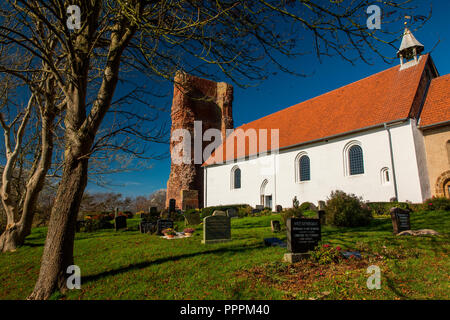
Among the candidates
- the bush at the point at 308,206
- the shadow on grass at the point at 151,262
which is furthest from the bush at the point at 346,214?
the bush at the point at 308,206

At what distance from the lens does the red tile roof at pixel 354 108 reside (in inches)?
647

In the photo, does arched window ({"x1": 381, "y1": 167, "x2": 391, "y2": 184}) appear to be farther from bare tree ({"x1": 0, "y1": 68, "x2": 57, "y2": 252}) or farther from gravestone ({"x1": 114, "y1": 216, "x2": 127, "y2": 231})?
bare tree ({"x1": 0, "y1": 68, "x2": 57, "y2": 252})

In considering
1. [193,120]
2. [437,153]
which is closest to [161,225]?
[437,153]

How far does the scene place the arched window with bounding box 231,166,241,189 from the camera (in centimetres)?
2553

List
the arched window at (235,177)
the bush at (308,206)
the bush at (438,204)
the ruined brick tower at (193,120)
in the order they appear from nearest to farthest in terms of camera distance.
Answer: the bush at (438,204), the bush at (308,206), the arched window at (235,177), the ruined brick tower at (193,120)

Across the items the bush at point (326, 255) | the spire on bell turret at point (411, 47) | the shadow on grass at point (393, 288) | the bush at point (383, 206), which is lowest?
the shadow on grass at point (393, 288)

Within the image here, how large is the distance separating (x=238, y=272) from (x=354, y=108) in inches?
662

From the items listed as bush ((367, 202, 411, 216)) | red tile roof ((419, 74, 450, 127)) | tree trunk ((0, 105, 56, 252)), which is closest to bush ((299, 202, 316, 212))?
bush ((367, 202, 411, 216))

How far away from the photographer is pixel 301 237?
20.7 feet

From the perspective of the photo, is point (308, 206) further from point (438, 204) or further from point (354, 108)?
point (354, 108)

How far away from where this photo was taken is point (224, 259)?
21.3 ft

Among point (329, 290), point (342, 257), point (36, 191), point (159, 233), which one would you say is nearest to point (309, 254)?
point (342, 257)

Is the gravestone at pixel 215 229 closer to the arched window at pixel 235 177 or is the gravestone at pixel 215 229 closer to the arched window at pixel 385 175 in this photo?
the arched window at pixel 385 175

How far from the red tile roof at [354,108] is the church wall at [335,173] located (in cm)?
73
